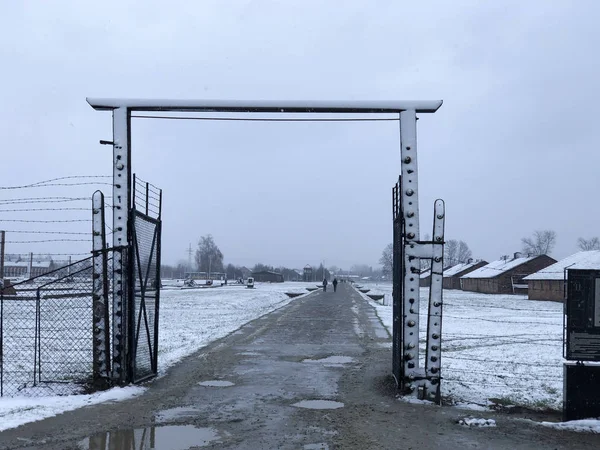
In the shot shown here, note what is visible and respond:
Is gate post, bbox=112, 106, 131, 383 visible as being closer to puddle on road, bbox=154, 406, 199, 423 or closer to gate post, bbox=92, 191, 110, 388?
gate post, bbox=92, 191, 110, 388

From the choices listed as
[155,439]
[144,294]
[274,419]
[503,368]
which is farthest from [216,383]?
[503,368]

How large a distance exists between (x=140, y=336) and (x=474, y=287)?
8579 cm

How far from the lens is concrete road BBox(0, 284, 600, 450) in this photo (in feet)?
22.7

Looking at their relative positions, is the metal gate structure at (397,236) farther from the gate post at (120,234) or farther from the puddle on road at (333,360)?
the puddle on road at (333,360)

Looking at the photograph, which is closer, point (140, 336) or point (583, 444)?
point (583, 444)

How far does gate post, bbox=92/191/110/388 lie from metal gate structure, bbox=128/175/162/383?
1.27 feet

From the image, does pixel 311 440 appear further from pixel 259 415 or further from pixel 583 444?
pixel 583 444

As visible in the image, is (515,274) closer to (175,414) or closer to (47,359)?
(47,359)

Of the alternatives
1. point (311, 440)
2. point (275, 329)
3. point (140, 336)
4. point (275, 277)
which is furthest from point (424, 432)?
point (275, 277)

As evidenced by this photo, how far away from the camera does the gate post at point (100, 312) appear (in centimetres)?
980

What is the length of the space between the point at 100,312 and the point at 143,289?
2.97 ft

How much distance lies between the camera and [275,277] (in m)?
161

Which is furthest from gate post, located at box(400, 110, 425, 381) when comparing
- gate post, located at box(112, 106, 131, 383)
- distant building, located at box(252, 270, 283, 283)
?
distant building, located at box(252, 270, 283, 283)

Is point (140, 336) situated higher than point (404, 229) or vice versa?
point (404, 229)
